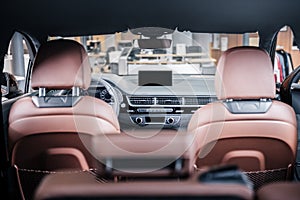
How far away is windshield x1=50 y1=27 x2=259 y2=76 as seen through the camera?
3318 mm

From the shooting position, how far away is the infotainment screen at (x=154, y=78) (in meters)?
3.54

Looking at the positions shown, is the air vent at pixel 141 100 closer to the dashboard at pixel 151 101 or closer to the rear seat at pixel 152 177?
the dashboard at pixel 151 101

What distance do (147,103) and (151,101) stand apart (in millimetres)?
40

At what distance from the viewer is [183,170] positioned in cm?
124

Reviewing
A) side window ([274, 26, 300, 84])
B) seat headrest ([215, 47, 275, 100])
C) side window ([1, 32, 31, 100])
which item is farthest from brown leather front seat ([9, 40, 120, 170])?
side window ([274, 26, 300, 84])

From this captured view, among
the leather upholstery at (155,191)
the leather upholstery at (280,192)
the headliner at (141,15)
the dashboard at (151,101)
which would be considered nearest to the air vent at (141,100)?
the dashboard at (151,101)

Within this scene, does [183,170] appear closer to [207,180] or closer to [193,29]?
[207,180]

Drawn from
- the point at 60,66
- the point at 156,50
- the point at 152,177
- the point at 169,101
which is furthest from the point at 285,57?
the point at 152,177

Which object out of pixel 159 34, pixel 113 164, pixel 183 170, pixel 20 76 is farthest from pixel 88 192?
pixel 20 76

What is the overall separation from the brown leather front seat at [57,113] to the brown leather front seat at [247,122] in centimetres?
53

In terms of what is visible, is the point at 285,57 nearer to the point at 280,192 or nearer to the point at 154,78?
the point at 154,78

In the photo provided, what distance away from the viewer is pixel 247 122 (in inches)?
93.9

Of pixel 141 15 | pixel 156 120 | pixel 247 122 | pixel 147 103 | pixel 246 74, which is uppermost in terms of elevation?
pixel 141 15

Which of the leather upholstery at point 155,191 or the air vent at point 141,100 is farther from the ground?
the leather upholstery at point 155,191
